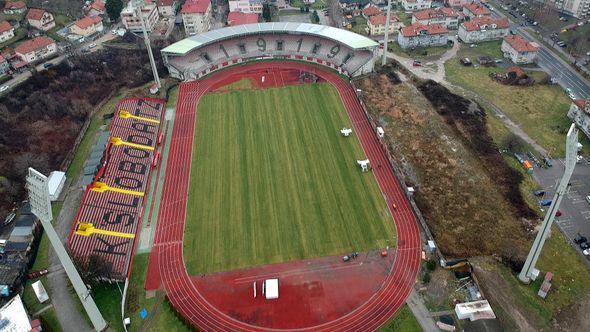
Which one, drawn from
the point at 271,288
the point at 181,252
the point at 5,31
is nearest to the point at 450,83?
the point at 271,288

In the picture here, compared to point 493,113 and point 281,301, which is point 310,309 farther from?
point 493,113

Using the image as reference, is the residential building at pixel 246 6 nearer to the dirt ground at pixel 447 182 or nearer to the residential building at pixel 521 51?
the dirt ground at pixel 447 182

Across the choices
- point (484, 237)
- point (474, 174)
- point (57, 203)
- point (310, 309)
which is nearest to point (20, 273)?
point (57, 203)

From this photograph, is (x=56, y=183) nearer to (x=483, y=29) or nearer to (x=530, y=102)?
(x=530, y=102)

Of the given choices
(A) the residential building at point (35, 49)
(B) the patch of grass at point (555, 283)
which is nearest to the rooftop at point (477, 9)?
(B) the patch of grass at point (555, 283)

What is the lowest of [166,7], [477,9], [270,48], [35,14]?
[270,48]
